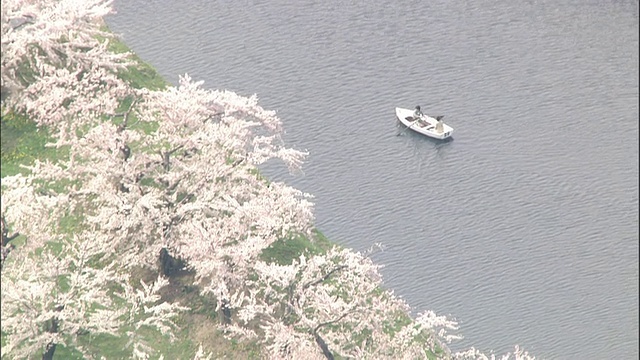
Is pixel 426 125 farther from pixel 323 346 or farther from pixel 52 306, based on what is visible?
pixel 52 306

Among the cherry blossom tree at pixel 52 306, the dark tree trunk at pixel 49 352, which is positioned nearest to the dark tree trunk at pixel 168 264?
the cherry blossom tree at pixel 52 306

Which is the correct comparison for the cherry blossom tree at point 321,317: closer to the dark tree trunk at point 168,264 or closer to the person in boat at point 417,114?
the dark tree trunk at point 168,264

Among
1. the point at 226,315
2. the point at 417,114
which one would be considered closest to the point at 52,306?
the point at 226,315

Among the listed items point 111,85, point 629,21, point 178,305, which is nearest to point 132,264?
point 178,305

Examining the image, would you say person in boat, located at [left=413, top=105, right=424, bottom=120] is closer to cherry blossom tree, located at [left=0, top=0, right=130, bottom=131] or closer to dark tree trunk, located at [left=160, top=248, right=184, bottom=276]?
cherry blossom tree, located at [left=0, top=0, right=130, bottom=131]

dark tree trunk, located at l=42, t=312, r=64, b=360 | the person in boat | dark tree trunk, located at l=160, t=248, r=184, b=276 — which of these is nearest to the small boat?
the person in boat

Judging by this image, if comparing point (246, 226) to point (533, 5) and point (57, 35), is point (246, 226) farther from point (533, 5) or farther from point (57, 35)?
point (533, 5)
